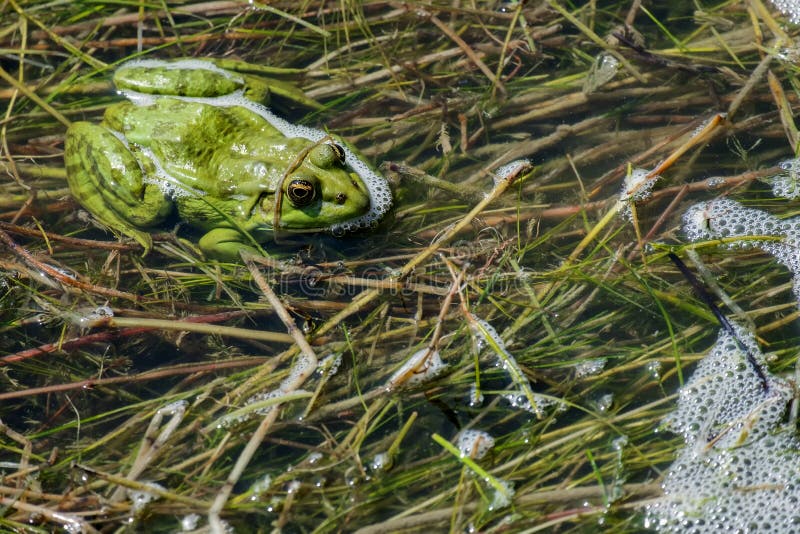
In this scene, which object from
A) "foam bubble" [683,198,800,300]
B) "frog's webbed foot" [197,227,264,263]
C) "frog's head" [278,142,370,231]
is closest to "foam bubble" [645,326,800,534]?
"foam bubble" [683,198,800,300]

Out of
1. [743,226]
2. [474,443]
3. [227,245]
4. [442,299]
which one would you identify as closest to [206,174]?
[227,245]

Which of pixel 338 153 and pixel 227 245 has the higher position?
pixel 338 153

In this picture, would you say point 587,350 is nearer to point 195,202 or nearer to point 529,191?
point 529,191

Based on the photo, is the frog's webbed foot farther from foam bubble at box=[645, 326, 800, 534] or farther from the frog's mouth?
foam bubble at box=[645, 326, 800, 534]

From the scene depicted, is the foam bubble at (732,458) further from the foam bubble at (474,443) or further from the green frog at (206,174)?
the green frog at (206,174)

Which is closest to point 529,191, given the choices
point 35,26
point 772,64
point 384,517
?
point 772,64

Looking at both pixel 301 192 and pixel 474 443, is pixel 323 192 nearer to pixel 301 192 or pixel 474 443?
pixel 301 192
